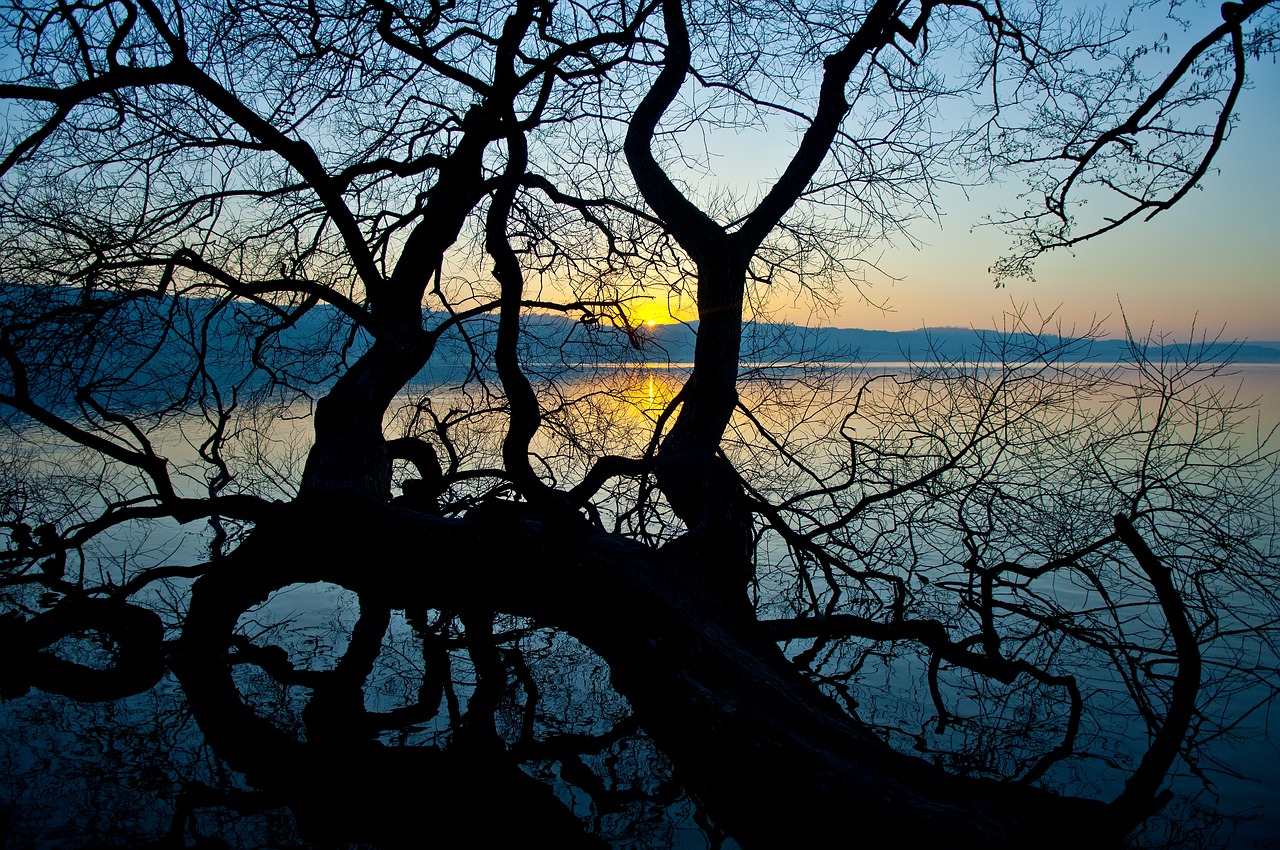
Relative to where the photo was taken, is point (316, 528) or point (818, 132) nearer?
point (316, 528)

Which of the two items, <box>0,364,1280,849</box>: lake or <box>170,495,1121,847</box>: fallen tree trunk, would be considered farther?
<box>0,364,1280,849</box>: lake

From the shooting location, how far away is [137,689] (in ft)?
17.6

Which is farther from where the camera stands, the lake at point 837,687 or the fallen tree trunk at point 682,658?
the lake at point 837,687

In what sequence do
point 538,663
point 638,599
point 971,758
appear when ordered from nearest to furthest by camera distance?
point 638,599 < point 971,758 < point 538,663

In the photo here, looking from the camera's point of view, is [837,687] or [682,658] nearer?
[682,658]

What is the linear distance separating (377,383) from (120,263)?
1886 millimetres

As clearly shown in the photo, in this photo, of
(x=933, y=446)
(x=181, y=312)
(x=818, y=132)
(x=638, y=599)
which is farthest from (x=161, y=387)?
(x=933, y=446)

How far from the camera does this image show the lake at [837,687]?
13.7 feet

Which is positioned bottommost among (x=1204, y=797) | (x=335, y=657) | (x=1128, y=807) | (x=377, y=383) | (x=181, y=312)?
(x=1204, y=797)

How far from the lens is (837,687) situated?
18.9ft

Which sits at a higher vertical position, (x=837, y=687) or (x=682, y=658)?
(x=682, y=658)

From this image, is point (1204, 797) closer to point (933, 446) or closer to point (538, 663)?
point (933, 446)

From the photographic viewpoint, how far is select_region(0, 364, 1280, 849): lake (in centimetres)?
419

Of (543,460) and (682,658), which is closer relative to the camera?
(682,658)
